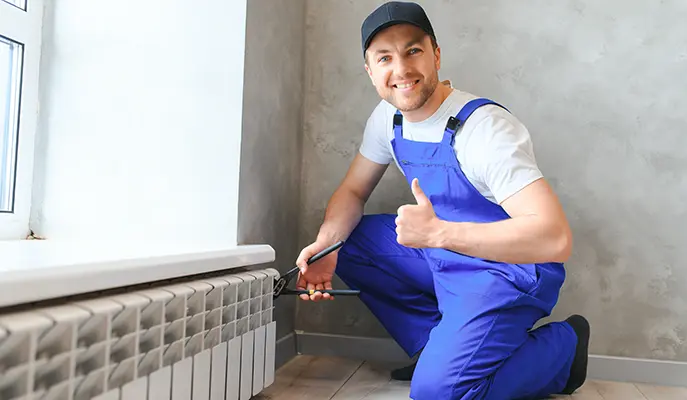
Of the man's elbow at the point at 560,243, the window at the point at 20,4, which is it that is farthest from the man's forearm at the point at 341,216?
the window at the point at 20,4

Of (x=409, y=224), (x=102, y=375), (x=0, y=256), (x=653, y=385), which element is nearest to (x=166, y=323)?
(x=102, y=375)

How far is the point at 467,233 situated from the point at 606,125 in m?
0.78

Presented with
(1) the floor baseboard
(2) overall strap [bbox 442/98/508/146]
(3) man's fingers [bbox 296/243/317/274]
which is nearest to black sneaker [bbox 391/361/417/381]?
(1) the floor baseboard

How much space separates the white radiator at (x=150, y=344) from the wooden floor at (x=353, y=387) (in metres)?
0.13

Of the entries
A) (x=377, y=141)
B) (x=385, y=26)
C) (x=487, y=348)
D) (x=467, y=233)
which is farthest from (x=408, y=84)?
(x=487, y=348)

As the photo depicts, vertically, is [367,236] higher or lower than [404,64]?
lower

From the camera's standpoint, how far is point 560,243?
1355 mm

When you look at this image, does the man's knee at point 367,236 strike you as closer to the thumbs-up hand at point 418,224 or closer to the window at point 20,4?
the thumbs-up hand at point 418,224

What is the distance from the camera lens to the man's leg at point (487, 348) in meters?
1.46

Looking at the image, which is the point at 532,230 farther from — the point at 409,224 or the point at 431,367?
the point at 431,367

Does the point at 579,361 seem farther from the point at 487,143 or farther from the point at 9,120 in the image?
the point at 9,120

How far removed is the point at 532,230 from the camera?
133 cm

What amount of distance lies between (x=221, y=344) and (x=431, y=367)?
51 cm

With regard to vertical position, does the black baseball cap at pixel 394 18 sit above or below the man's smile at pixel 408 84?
above
